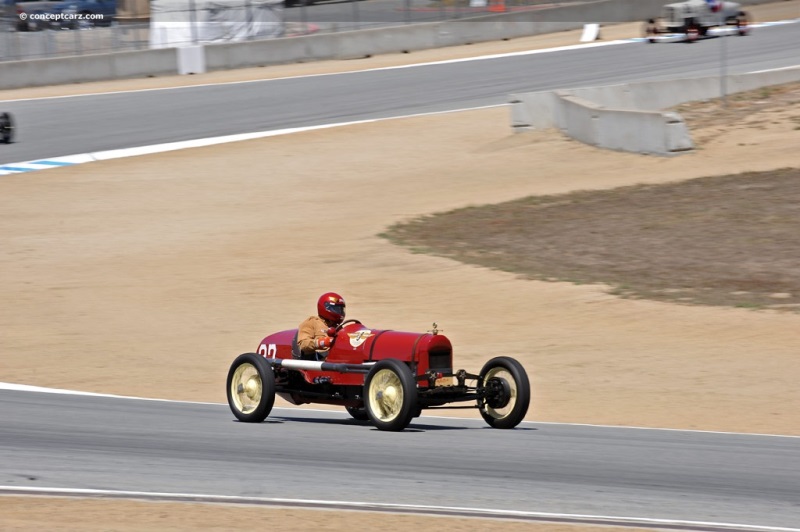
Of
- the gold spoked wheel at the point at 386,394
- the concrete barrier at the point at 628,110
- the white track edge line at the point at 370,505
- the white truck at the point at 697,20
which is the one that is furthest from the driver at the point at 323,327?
the white truck at the point at 697,20

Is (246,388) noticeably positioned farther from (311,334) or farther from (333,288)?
(333,288)

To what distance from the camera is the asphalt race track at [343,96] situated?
34.2 m

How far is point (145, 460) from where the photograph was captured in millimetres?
9781

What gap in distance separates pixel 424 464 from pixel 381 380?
1158mm

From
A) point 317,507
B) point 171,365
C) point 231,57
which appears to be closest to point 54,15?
point 231,57

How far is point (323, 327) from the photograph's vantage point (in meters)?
11.2

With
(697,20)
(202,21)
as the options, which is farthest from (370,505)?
(202,21)

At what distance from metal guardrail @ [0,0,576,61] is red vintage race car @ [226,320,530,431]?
33.0 m

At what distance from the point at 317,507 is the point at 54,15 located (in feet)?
154

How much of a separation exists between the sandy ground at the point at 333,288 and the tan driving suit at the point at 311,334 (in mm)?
2481

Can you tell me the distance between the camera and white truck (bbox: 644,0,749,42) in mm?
41500

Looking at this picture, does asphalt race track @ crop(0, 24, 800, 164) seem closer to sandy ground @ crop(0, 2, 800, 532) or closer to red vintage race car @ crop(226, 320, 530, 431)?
sandy ground @ crop(0, 2, 800, 532)

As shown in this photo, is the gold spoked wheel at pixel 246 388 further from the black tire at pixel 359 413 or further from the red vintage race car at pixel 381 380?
the black tire at pixel 359 413

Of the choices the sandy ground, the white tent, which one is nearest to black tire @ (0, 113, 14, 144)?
the sandy ground
